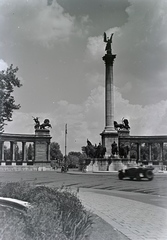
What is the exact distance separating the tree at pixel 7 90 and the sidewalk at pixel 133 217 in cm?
767

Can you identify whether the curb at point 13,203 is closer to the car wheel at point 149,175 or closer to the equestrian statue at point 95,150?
the car wheel at point 149,175

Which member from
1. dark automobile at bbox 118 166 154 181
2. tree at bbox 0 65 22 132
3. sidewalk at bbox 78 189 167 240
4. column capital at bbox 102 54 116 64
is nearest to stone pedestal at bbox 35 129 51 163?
column capital at bbox 102 54 116 64

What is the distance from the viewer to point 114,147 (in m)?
51.7

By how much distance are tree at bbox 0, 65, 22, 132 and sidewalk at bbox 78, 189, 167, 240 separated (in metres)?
7.67

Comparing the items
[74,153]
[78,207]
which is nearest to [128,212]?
[78,207]

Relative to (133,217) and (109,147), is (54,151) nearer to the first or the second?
(109,147)

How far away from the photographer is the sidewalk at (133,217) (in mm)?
8375

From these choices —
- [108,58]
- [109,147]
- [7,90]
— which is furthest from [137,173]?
[108,58]

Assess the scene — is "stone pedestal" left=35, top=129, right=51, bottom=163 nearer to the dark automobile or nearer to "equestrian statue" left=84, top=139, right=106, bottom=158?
"equestrian statue" left=84, top=139, right=106, bottom=158

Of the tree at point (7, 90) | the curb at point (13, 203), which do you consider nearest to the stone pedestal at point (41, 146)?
the tree at point (7, 90)

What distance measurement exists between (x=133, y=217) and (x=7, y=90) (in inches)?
481

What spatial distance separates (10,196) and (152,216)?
5.03m

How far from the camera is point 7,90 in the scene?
20234mm

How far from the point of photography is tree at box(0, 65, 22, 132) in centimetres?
1931
